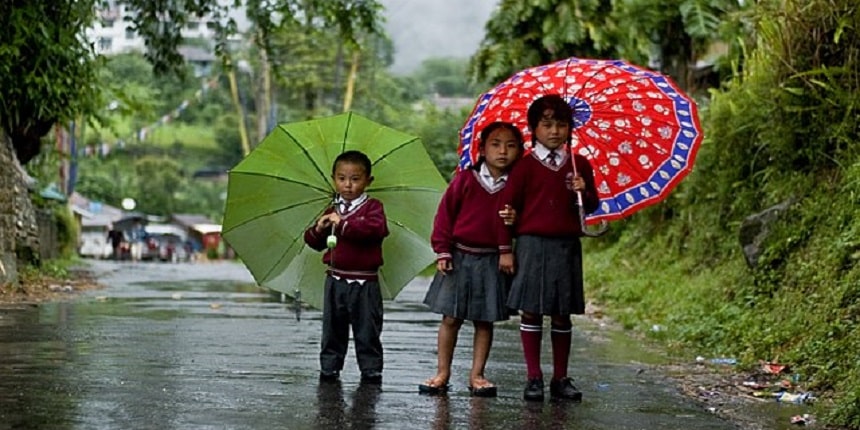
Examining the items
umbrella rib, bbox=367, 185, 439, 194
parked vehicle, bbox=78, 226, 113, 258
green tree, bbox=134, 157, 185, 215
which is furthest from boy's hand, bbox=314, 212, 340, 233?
green tree, bbox=134, 157, 185, 215

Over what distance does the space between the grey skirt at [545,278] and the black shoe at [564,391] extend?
42 centimetres

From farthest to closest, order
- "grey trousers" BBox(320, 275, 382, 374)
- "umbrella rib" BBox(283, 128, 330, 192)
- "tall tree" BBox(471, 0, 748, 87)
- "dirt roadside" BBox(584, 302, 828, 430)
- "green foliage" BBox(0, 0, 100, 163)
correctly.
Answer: "tall tree" BBox(471, 0, 748, 87) < "green foliage" BBox(0, 0, 100, 163) < "umbrella rib" BBox(283, 128, 330, 192) < "grey trousers" BBox(320, 275, 382, 374) < "dirt roadside" BBox(584, 302, 828, 430)

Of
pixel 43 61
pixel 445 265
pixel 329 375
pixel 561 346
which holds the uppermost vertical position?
pixel 43 61

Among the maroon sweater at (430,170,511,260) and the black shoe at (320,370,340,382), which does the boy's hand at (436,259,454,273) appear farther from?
the black shoe at (320,370,340,382)

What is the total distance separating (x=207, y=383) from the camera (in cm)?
796

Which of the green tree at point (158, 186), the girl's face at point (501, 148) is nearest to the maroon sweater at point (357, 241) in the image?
the girl's face at point (501, 148)

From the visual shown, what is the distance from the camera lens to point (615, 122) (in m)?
8.29

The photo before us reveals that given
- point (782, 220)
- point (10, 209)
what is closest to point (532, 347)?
point (782, 220)

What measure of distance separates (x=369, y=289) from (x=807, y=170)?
5563mm

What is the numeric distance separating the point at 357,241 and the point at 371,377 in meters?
0.84

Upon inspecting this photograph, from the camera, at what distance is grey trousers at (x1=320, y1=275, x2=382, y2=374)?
27.4 feet

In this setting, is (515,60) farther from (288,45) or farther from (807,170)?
(288,45)

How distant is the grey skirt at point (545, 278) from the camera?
25.0 ft

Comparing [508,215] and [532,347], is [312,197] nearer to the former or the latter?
[508,215]
